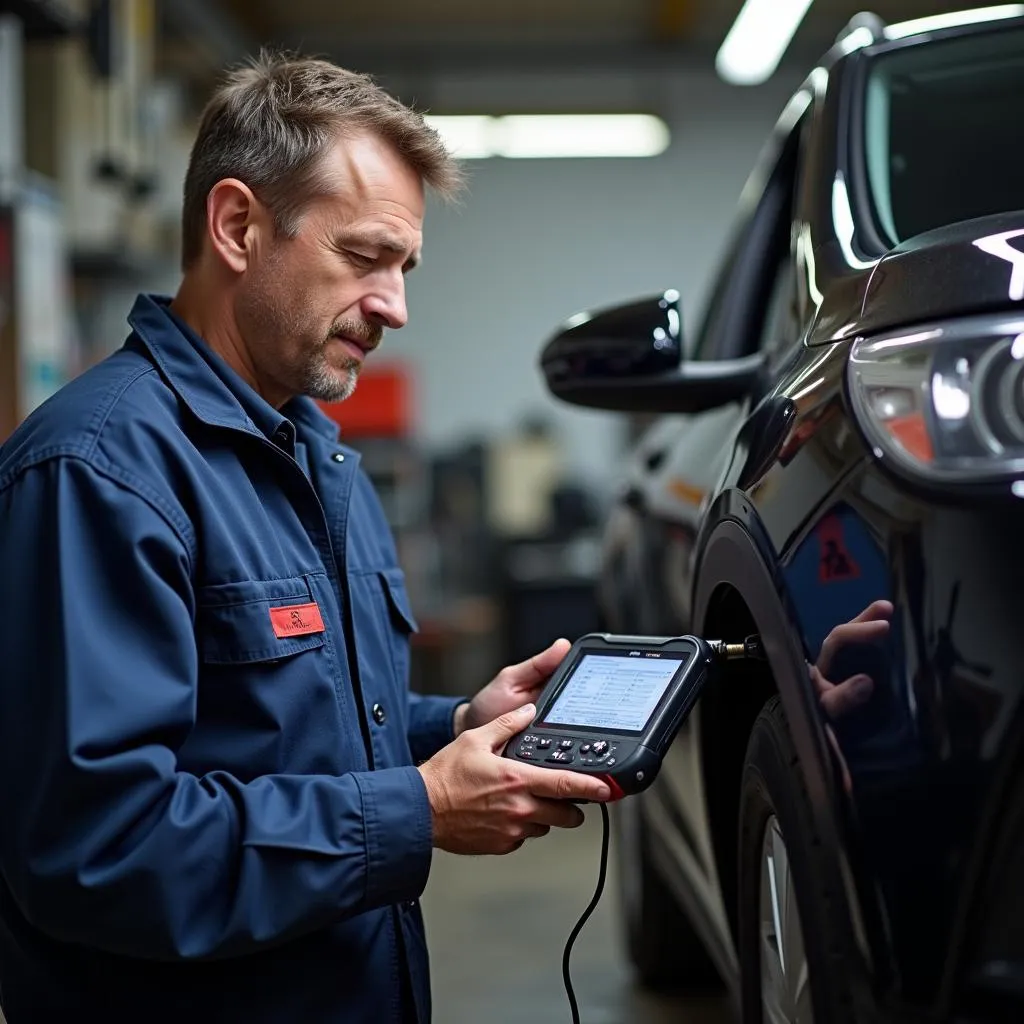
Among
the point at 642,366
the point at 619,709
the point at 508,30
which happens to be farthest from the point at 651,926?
the point at 508,30

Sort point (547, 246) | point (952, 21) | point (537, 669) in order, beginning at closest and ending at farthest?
point (537, 669)
point (952, 21)
point (547, 246)

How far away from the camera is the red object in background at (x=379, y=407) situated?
870cm

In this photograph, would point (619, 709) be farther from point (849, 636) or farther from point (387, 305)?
point (387, 305)

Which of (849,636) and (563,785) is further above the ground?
(849,636)

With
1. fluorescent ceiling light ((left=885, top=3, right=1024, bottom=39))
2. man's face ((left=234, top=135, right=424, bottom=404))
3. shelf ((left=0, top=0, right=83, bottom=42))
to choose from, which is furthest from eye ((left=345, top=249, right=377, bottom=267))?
shelf ((left=0, top=0, right=83, bottom=42))

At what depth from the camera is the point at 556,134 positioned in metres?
8.97

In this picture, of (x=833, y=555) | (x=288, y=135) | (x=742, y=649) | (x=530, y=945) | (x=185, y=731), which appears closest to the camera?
(x=833, y=555)

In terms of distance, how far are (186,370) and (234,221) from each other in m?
0.19

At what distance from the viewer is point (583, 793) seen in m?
1.22

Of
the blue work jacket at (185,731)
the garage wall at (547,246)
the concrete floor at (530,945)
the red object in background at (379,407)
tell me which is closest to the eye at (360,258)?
the blue work jacket at (185,731)

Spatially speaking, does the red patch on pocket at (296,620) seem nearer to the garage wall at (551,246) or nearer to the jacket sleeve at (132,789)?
the jacket sleeve at (132,789)

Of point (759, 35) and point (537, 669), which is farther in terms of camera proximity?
point (759, 35)

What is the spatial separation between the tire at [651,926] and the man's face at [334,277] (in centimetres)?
126

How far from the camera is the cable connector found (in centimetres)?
131
